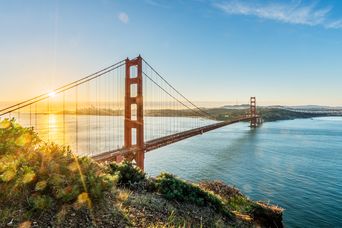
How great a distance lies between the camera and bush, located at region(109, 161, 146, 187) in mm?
8901

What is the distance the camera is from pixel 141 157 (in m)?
22.3

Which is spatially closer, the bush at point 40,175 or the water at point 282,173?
the bush at point 40,175

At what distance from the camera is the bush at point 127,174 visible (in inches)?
350

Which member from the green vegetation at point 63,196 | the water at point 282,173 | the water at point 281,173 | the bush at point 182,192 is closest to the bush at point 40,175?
the green vegetation at point 63,196

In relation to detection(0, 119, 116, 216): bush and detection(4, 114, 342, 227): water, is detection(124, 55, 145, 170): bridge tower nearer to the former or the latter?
detection(4, 114, 342, 227): water

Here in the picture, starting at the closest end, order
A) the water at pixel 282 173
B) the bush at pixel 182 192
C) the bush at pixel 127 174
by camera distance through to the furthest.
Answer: the bush at pixel 182 192 → the bush at pixel 127 174 → the water at pixel 282 173

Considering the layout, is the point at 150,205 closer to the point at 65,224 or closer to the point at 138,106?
the point at 65,224

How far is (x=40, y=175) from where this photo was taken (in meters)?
5.45

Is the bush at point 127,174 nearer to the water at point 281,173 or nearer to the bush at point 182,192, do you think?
the bush at point 182,192

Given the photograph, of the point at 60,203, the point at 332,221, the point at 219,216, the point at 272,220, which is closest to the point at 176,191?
the point at 219,216

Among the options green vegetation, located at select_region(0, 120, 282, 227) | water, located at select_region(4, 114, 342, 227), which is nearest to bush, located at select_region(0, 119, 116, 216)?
green vegetation, located at select_region(0, 120, 282, 227)

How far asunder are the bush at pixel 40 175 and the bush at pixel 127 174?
2.31 m

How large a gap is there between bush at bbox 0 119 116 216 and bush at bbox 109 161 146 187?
2.31m

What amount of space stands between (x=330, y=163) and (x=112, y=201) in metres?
34.3
